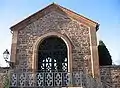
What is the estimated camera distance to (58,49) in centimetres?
1420

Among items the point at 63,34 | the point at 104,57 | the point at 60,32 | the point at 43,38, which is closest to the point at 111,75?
the point at 104,57

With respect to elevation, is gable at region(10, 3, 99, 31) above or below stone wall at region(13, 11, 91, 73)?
above

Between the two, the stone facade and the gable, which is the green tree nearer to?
the stone facade

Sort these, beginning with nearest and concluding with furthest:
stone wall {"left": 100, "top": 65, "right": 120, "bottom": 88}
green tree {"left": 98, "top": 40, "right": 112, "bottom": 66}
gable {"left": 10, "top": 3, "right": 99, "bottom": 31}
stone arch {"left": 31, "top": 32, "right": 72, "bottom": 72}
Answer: stone wall {"left": 100, "top": 65, "right": 120, "bottom": 88}
stone arch {"left": 31, "top": 32, "right": 72, "bottom": 72}
green tree {"left": 98, "top": 40, "right": 112, "bottom": 66}
gable {"left": 10, "top": 3, "right": 99, "bottom": 31}

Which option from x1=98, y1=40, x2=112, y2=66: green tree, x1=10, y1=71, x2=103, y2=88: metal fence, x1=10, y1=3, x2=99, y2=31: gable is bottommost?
x1=10, y1=71, x2=103, y2=88: metal fence

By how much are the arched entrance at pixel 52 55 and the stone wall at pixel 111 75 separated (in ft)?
7.69

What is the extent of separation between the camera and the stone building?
12906 millimetres

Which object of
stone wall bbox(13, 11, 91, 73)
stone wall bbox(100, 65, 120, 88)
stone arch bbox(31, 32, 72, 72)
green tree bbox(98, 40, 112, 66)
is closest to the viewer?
stone wall bbox(100, 65, 120, 88)

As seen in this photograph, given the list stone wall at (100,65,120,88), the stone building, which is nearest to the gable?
the stone building

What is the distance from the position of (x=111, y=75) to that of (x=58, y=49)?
3.68 metres

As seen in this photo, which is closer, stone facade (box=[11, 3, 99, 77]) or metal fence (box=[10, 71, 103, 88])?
metal fence (box=[10, 71, 103, 88])

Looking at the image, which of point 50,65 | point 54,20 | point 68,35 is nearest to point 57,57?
point 50,65

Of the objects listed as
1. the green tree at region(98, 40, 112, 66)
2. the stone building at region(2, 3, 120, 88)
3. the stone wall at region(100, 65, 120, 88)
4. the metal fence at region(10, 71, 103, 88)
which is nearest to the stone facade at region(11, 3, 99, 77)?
the stone building at region(2, 3, 120, 88)

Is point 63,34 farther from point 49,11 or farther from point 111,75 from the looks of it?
point 111,75
